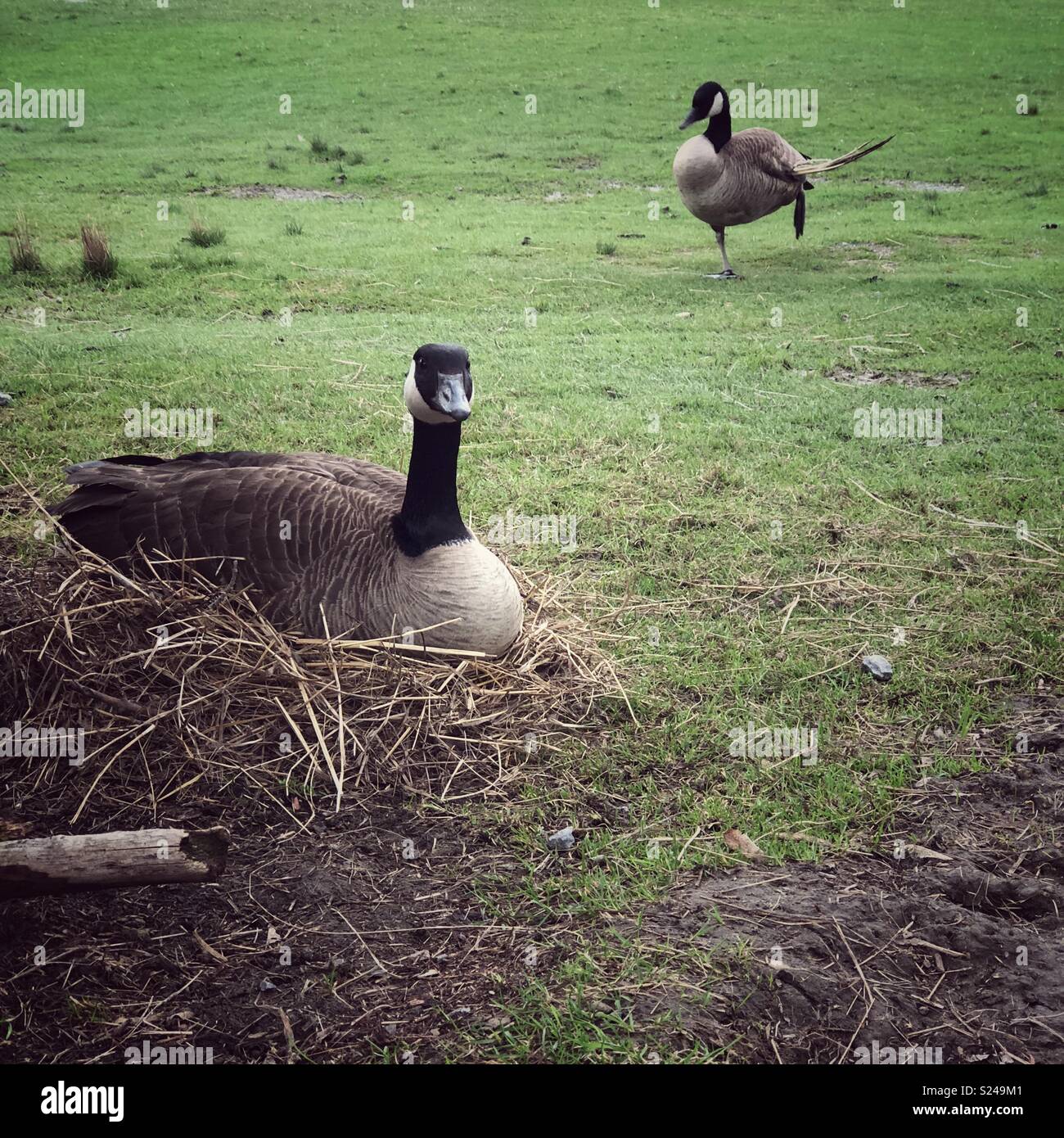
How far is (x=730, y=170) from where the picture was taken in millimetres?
12945

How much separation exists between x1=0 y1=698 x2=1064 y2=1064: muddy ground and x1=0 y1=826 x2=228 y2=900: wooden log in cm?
33

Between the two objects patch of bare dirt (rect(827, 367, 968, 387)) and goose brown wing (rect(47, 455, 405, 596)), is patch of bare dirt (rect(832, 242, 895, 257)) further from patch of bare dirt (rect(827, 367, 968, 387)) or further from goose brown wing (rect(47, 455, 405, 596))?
goose brown wing (rect(47, 455, 405, 596))

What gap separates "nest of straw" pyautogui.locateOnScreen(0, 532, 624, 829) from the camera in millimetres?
3928

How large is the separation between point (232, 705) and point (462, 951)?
154cm

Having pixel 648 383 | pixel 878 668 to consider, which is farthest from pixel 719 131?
pixel 878 668

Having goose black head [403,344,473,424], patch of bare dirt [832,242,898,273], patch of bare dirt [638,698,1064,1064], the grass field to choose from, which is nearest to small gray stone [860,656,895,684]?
the grass field

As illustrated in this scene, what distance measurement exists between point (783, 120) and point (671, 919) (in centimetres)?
2486

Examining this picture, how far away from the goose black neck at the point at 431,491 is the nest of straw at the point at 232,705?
0.48 m

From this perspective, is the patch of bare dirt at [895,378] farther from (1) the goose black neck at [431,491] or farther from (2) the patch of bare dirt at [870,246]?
(2) the patch of bare dirt at [870,246]

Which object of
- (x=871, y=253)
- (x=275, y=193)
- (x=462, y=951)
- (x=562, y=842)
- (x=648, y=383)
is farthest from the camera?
(x=275, y=193)

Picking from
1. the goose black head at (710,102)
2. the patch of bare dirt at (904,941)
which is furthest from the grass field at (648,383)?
the goose black head at (710,102)

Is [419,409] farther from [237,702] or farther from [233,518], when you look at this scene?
[237,702]

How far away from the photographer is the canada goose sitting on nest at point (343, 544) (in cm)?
441
